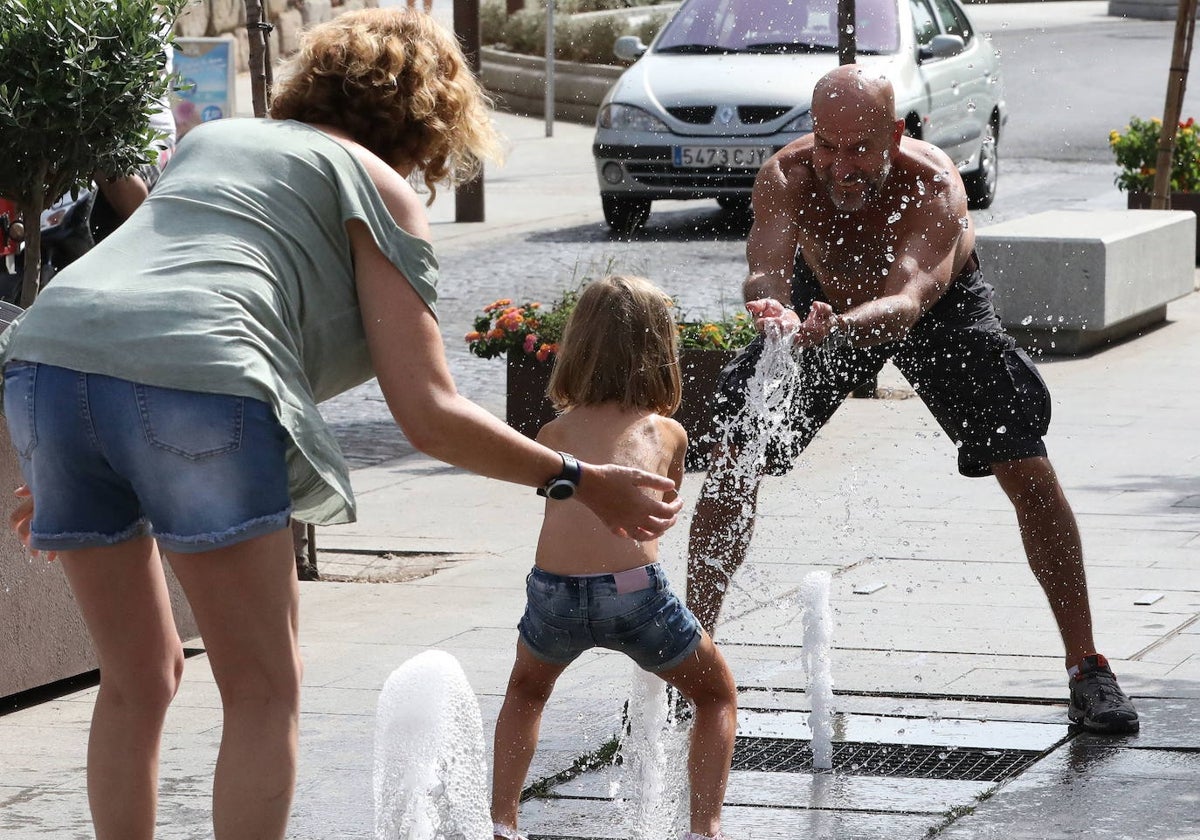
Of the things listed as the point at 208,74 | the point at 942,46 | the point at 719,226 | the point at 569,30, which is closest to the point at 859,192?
the point at 208,74

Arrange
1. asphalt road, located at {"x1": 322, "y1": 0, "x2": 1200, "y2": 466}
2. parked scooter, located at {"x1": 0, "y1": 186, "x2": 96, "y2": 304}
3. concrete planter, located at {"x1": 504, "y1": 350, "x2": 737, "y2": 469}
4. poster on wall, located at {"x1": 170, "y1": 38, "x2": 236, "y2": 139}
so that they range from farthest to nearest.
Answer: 1. poster on wall, located at {"x1": 170, "y1": 38, "x2": 236, "y2": 139}
2. asphalt road, located at {"x1": 322, "y1": 0, "x2": 1200, "y2": 466}
3. concrete planter, located at {"x1": 504, "y1": 350, "x2": 737, "y2": 469}
4. parked scooter, located at {"x1": 0, "y1": 186, "x2": 96, "y2": 304}

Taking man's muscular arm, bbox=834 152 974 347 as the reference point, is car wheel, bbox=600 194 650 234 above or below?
below

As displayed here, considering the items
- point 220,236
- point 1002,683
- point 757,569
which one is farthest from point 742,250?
point 220,236

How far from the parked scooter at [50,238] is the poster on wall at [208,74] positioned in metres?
5.56

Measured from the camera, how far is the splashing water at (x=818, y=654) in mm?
4473

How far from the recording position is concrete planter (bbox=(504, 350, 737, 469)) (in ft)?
26.3

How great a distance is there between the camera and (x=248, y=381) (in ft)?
9.52

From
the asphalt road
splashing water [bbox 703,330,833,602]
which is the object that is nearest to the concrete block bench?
the asphalt road

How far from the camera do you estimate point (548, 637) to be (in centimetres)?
379

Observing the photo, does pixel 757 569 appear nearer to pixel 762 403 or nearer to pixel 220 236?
pixel 762 403

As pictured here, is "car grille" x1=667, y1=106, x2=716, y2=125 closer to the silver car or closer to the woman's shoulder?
A: the silver car

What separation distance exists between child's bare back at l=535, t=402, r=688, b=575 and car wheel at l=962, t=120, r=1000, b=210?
42.0ft

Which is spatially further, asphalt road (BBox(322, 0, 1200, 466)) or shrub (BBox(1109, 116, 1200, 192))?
shrub (BBox(1109, 116, 1200, 192))

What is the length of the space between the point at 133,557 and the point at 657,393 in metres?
1.14
